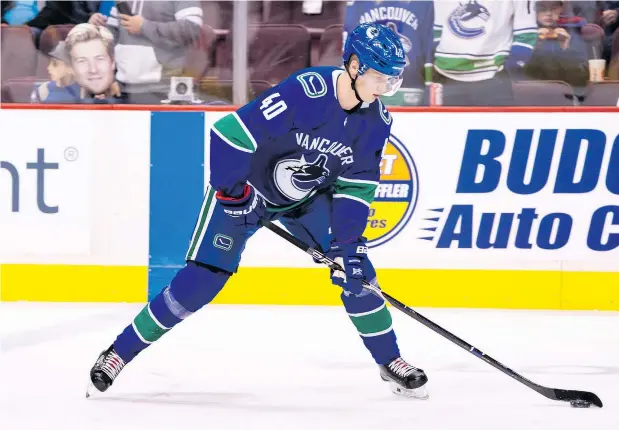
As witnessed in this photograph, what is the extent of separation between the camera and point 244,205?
103 inches

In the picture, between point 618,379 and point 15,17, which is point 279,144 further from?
point 15,17

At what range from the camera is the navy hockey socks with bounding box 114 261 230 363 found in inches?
105

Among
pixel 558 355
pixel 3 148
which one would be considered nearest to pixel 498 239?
pixel 558 355

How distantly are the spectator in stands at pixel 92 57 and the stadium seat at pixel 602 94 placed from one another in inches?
81.6

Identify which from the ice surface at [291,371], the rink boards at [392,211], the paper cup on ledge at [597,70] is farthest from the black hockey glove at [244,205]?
the paper cup on ledge at [597,70]

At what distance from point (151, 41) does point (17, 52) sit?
60cm

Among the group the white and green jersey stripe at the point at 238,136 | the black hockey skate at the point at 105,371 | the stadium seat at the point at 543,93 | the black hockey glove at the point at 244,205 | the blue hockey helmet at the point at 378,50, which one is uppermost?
the blue hockey helmet at the point at 378,50

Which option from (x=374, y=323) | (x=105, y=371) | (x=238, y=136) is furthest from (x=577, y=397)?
(x=105, y=371)

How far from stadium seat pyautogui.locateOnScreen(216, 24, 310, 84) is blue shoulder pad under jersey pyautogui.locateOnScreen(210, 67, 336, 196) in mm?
1786

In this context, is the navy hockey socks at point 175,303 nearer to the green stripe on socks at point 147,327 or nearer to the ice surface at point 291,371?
the green stripe on socks at point 147,327

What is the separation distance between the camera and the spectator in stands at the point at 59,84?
427cm

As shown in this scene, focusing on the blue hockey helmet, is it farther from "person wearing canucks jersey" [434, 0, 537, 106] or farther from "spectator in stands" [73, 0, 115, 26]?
"spectator in stands" [73, 0, 115, 26]

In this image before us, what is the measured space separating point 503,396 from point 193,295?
941 millimetres

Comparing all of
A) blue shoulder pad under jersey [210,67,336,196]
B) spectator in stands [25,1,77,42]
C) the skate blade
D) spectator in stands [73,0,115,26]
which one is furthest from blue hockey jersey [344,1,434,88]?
the skate blade
